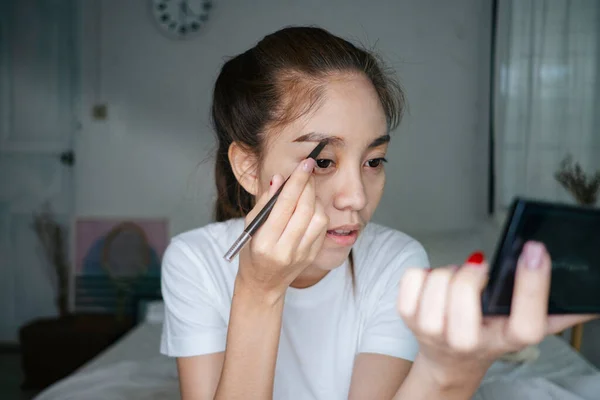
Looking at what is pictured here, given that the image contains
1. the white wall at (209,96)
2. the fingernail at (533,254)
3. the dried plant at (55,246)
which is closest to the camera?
the fingernail at (533,254)

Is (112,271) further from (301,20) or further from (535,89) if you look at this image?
(535,89)

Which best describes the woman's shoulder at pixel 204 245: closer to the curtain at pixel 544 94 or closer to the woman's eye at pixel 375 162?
the woman's eye at pixel 375 162

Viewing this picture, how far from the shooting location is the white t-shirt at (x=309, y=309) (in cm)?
106

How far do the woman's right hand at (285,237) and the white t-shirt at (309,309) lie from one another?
341mm

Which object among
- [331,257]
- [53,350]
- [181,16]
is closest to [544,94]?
[331,257]

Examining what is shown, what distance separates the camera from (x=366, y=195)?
95cm

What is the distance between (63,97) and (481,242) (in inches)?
90.5

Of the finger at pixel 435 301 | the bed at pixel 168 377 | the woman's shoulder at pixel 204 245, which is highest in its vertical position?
the finger at pixel 435 301

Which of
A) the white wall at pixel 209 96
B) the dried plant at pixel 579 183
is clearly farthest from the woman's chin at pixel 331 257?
the white wall at pixel 209 96

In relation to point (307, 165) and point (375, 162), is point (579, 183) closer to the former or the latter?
point (375, 162)

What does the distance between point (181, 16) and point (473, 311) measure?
2.85m

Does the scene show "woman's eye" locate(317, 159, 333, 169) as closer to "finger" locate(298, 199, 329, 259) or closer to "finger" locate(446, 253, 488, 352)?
"finger" locate(298, 199, 329, 259)

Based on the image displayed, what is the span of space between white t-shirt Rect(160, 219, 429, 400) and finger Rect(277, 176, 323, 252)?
379mm

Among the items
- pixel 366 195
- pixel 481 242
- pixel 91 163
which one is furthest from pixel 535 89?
pixel 91 163
